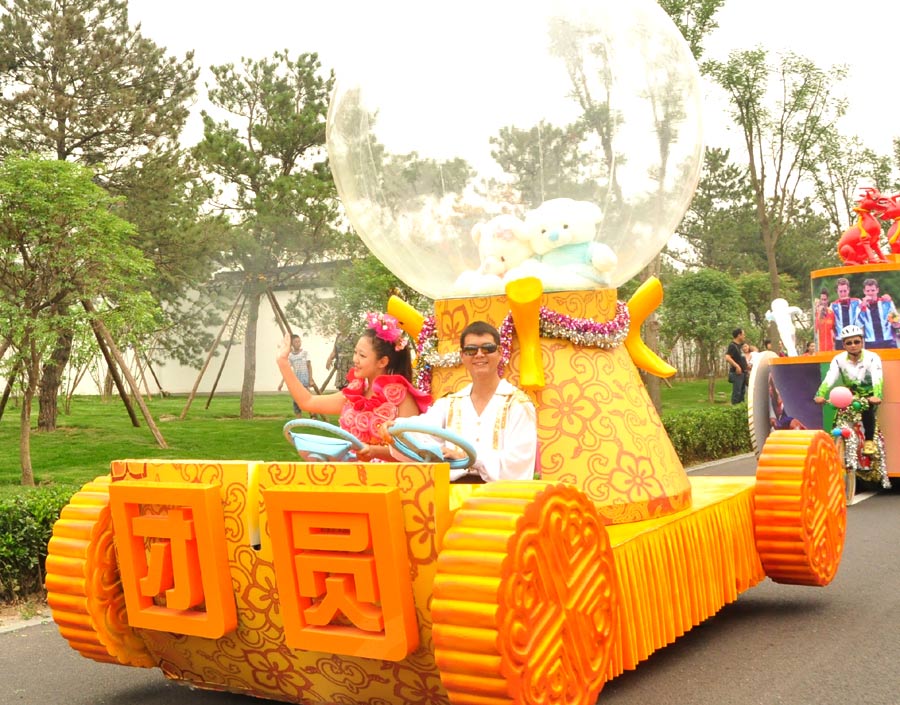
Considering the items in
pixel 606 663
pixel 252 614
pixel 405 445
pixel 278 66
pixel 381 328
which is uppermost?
pixel 278 66

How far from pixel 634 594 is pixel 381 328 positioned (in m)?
1.64

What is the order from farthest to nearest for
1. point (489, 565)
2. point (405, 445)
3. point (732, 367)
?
point (732, 367) → point (405, 445) → point (489, 565)

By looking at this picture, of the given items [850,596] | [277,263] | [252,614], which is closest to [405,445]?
[252,614]

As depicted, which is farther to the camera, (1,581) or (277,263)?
(277,263)

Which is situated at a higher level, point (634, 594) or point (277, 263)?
point (277, 263)

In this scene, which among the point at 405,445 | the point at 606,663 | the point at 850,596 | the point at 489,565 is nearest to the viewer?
the point at 489,565

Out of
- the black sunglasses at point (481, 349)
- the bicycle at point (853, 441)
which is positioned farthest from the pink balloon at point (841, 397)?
the black sunglasses at point (481, 349)

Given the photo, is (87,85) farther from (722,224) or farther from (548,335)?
(722,224)

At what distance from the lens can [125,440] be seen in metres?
14.7

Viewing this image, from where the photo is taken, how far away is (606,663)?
351cm

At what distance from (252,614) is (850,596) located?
11.8 feet

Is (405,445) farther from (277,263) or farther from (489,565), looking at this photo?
(277,263)

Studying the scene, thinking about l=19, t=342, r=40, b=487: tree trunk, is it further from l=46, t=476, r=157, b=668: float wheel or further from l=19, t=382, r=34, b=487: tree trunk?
l=46, t=476, r=157, b=668: float wheel

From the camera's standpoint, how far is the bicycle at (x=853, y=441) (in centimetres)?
975
